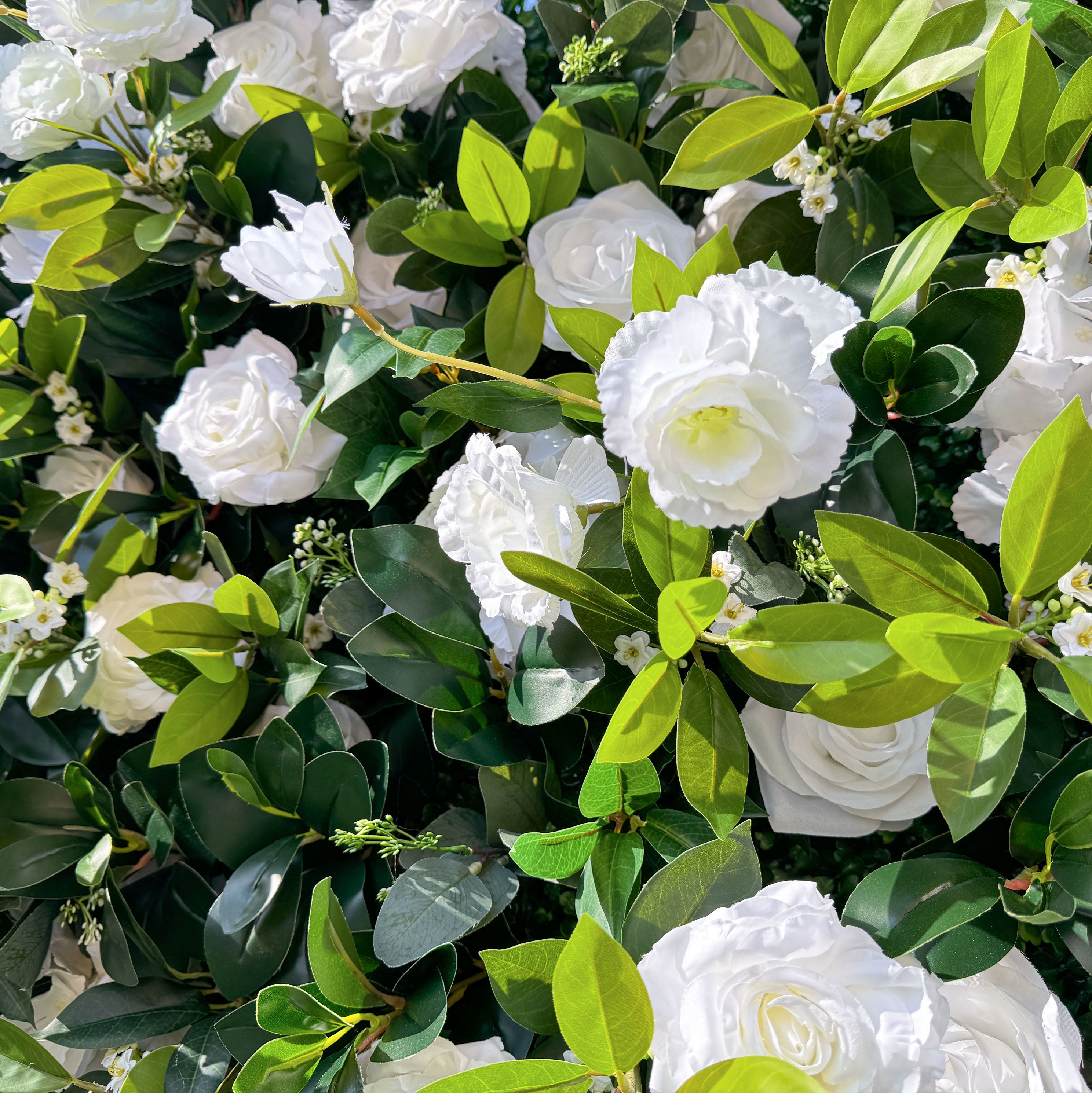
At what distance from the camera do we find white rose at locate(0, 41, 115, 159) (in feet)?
2.06

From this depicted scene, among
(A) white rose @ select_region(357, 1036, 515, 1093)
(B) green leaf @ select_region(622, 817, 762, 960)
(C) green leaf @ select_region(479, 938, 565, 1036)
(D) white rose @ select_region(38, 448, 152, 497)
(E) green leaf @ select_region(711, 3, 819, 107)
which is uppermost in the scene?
(E) green leaf @ select_region(711, 3, 819, 107)

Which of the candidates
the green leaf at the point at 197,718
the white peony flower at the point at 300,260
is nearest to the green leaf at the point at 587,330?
the white peony flower at the point at 300,260

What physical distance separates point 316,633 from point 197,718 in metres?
0.10

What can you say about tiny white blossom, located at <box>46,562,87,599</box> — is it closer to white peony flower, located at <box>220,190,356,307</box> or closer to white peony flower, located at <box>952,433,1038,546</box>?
white peony flower, located at <box>220,190,356,307</box>

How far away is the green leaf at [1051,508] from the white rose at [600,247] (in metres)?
0.27

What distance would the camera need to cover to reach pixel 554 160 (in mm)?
579

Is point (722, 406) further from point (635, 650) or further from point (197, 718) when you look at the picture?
point (197, 718)

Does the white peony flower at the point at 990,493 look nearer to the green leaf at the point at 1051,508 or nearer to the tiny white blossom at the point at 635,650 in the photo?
the green leaf at the point at 1051,508

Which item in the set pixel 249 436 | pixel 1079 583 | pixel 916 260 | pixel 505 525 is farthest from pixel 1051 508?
pixel 249 436

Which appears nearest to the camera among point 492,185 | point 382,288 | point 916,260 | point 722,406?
point 722,406

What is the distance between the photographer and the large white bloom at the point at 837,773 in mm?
457

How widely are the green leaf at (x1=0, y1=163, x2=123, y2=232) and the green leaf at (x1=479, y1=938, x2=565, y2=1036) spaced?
59 centimetres

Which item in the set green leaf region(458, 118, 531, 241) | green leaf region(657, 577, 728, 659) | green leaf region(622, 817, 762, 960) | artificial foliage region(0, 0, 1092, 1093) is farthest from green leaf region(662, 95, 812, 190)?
green leaf region(622, 817, 762, 960)

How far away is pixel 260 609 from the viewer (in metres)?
0.59
